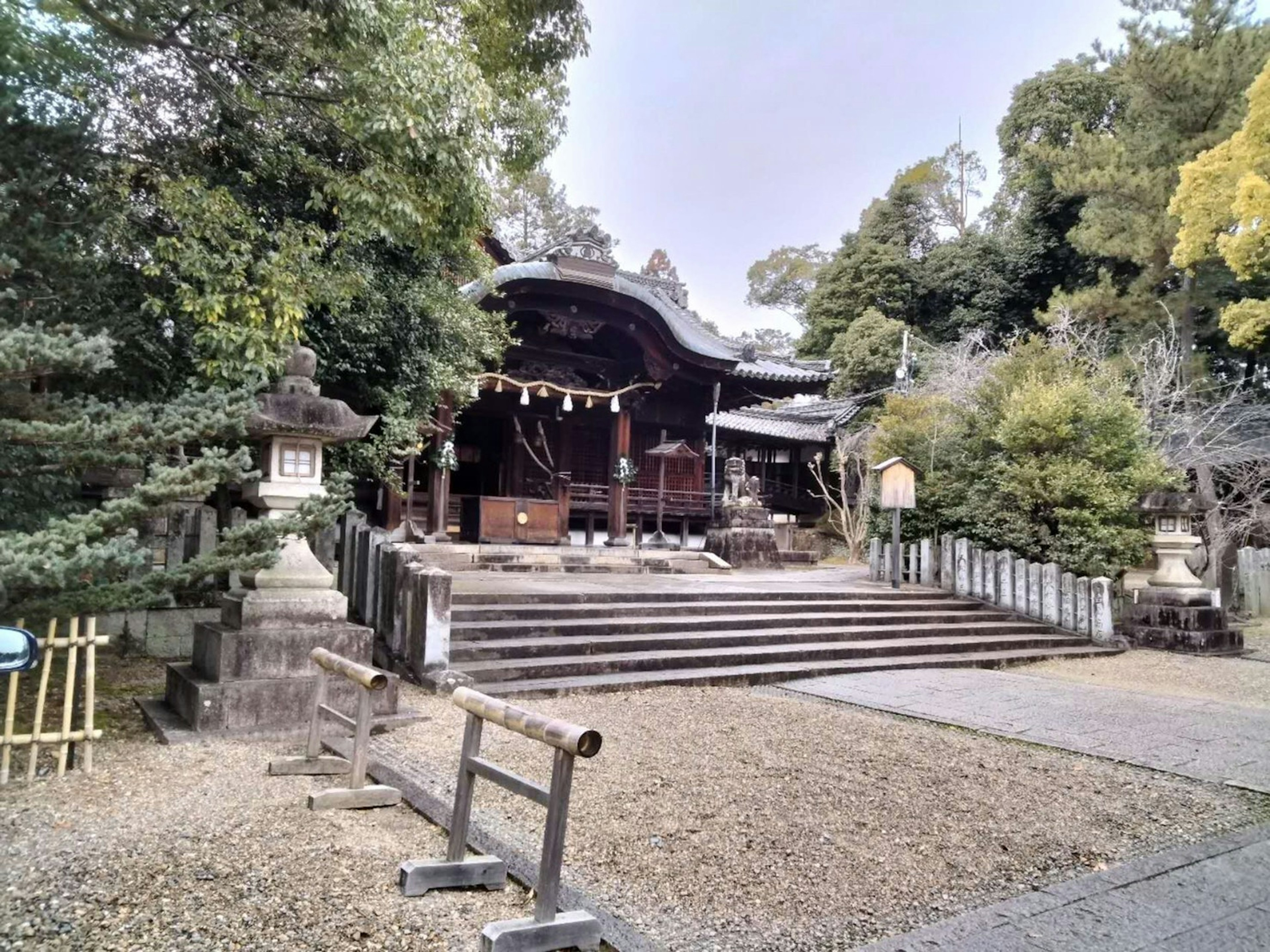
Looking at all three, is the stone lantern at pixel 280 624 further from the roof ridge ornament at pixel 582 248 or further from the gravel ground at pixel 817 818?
the roof ridge ornament at pixel 582 248

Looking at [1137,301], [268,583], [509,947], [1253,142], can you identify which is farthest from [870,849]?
[1137,301]

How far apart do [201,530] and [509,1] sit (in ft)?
18.4

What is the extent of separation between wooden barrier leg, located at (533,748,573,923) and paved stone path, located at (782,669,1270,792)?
4.04 meters

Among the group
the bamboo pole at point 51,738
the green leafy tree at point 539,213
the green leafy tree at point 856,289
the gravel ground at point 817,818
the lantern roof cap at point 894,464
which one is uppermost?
the green leafy tree at point 539,213

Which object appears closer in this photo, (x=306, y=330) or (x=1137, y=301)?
(x=306, y=330)

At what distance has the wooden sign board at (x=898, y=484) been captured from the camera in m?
11.9

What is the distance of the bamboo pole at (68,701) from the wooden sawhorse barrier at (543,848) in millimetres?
2219

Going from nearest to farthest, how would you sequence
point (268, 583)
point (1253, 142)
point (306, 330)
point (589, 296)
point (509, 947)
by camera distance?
1. point (509, 947)
2. point (268, 583)
3. point (306, 330)
4. point (1253, 142)
5. point (589, 296)

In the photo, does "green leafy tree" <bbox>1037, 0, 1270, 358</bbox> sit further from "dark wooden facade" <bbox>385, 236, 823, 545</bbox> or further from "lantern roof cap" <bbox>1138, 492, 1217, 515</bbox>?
"lantern roof cap" <bbox>1138, 492, 1217, 515</bbox>

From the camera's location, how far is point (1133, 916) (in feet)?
9.16

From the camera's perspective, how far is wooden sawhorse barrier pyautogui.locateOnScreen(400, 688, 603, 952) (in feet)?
7.67

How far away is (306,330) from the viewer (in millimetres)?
7027

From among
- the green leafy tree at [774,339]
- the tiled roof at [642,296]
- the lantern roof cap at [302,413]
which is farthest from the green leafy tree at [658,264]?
the lantern roof cap at [302,413]

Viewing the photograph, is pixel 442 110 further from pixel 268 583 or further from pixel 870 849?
pixel 870 849
